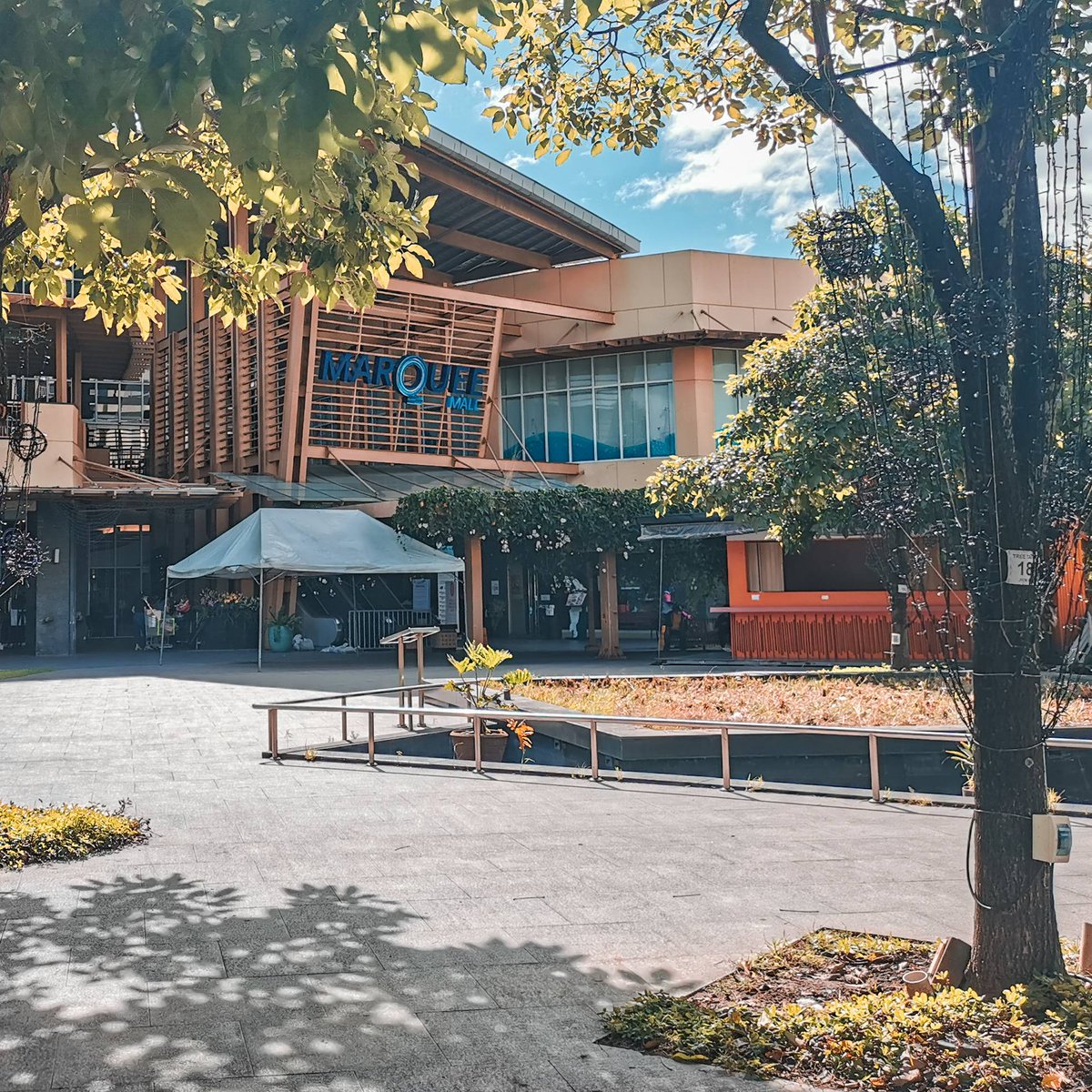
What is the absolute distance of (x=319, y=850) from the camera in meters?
6.81

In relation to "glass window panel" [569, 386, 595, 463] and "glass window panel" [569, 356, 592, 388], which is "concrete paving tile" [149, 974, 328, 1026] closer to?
"glass window panel" [569, 386, 595, 463]

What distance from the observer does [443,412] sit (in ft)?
97.1

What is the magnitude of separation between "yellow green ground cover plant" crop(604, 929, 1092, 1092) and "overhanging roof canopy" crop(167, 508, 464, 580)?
1761cm

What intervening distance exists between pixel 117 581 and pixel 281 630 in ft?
34.0

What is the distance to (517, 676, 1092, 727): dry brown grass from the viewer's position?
11938 mm

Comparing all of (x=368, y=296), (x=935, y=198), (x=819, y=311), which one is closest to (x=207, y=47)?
(x=935, y=198)

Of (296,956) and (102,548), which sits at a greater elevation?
(102,548)

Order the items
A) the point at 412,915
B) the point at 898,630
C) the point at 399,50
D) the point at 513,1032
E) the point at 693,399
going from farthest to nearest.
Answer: the point at 693,399 → the point at 898,630 → the point at 412,915 → the point at 513,1032 → the point at 399,50

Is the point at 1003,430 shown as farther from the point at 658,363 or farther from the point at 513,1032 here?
the point at 658,363

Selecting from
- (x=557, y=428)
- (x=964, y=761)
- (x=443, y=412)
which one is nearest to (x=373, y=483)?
(x=443, y=412)

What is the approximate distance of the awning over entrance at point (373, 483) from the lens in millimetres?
25688

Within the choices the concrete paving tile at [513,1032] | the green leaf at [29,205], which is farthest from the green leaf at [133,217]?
the concrete paving tile at [513,1032]

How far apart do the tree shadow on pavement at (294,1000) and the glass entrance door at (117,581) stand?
98.0ft

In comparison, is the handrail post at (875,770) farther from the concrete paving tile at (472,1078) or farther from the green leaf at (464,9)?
the green leaf at (464,9)
